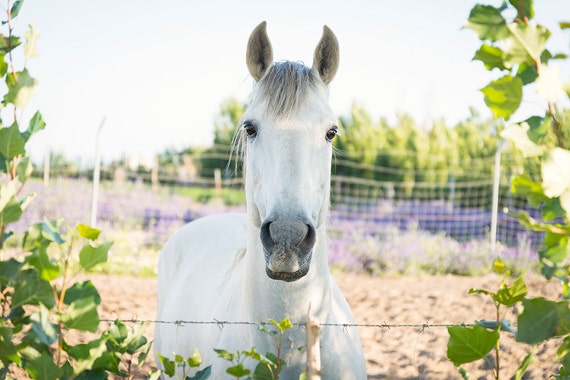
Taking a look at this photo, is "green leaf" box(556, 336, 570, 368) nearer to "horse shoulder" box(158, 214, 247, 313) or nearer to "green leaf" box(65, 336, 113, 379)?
"green leaf" box(65, 336, 113, 379)

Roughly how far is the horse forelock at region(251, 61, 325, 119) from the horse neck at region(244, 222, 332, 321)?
50cm

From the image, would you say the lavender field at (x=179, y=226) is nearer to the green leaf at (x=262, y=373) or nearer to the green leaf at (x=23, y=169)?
the green leaf at (x=262, y=373)

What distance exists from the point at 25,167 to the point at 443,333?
467cm

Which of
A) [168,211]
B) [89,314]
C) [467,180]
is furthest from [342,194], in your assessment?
[89,314]

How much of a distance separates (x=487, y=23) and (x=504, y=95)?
18 centimetres

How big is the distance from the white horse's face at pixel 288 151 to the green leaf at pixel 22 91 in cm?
82

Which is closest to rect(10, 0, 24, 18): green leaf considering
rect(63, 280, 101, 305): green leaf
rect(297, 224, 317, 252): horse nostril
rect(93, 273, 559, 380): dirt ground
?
rect(63, 280, 101, 305): green leaf

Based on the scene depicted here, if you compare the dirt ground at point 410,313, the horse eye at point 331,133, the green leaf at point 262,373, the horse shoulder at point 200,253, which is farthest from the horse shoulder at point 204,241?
the green leaf at point 262,373

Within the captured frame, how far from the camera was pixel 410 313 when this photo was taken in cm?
602

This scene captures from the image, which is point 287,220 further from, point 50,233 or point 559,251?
point 559,251

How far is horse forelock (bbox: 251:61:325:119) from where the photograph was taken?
6.82 feet

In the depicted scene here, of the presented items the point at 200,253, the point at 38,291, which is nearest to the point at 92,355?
the point at 38,291

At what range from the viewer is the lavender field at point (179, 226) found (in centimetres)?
924

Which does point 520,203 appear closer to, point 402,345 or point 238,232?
point 402,345
